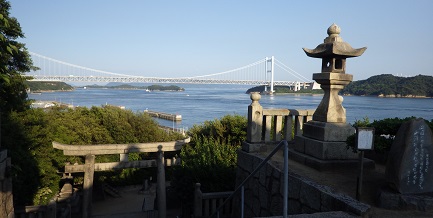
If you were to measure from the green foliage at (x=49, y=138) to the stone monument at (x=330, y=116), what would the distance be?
5.31 metres

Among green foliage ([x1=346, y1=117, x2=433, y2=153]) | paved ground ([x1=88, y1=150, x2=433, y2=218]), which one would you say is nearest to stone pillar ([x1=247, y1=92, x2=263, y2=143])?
paved ground ([x1=88, y1=150, x2=433, y2=218])

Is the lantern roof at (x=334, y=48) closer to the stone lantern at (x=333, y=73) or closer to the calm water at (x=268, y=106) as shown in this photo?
the stone lantern at (x=333, y=73)

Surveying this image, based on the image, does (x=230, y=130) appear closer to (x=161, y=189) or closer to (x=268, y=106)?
(x=161, y=189)

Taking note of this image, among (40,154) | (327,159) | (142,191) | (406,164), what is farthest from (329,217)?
(142,191)

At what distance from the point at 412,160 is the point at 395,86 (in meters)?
73.2

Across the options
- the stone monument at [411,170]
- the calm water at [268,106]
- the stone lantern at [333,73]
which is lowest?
the calm water at [268,106]

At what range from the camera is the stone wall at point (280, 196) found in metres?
3.05

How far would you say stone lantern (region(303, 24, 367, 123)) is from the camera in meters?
4.80

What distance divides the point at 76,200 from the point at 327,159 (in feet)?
29.8

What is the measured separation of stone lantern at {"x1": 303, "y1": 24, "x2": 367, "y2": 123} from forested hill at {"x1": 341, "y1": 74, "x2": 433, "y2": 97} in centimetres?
6687

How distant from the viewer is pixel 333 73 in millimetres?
4812

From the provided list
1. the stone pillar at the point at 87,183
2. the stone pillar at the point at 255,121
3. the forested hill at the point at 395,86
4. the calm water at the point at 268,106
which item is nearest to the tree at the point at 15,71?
the stone pillar at the point at 87,183

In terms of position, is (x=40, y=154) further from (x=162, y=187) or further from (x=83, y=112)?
(x=83, y=112)

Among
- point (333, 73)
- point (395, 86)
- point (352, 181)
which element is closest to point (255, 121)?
point (333, 73)
